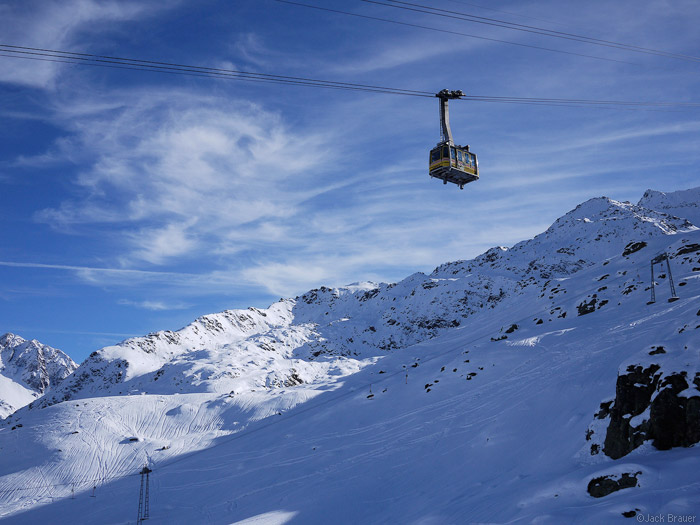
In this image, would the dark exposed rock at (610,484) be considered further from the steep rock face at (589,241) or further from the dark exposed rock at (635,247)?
the steep rock face at (589,241)

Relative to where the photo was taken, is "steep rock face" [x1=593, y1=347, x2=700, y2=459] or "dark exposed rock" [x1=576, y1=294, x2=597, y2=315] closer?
"steep rock face" [x1=593, y1=347, x2=700, y2=459]

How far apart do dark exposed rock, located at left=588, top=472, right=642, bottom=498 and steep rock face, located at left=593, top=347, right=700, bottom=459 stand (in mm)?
2131

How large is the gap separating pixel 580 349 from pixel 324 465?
20391mm

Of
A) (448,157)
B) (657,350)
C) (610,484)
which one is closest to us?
(610,484)

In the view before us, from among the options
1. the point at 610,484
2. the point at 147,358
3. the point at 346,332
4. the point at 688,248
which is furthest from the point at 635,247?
the point at 147,358

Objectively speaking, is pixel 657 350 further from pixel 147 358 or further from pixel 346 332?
pixel 346 332

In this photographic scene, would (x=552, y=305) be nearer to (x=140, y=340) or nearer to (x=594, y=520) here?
(x=594, y=520)

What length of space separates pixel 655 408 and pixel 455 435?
16.9m

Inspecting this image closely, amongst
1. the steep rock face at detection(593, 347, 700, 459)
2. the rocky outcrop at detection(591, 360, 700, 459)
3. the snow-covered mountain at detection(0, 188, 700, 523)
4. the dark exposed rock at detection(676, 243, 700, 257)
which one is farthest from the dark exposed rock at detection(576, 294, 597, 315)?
the rocky outcrop at detection(591, 360, 700, 459)

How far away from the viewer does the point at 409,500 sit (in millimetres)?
23594

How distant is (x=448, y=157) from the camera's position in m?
25.8

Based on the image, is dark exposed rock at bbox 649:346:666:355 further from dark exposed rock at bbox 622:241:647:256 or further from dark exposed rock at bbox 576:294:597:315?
dark exposed rock at bbox 622:241:647:256

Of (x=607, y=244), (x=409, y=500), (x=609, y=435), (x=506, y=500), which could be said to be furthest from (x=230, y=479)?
(x=607, y=244)

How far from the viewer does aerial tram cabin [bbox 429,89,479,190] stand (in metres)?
25.9
